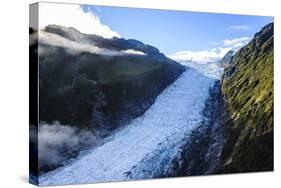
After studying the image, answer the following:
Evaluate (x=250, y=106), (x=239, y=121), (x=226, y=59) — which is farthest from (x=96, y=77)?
(x=250, y=106)

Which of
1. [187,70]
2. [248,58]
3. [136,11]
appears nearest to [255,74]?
[248,58]

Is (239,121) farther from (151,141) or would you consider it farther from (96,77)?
(96,77)

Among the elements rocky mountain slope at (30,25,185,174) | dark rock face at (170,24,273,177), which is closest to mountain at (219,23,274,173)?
dark rock face at (170,24,273,177)

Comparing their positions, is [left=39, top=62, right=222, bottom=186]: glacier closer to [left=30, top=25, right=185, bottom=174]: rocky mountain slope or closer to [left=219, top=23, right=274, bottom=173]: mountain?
[left=30, top=25, right=185, bottom=174]: rocky mountain slope

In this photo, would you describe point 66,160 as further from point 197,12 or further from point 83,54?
point 197,12

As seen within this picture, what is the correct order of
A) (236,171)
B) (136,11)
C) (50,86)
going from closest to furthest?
(50,86) → (136,11) → (236,171)

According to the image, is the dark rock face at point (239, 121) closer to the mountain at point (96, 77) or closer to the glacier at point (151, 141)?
the glacier at point (151, 141)
